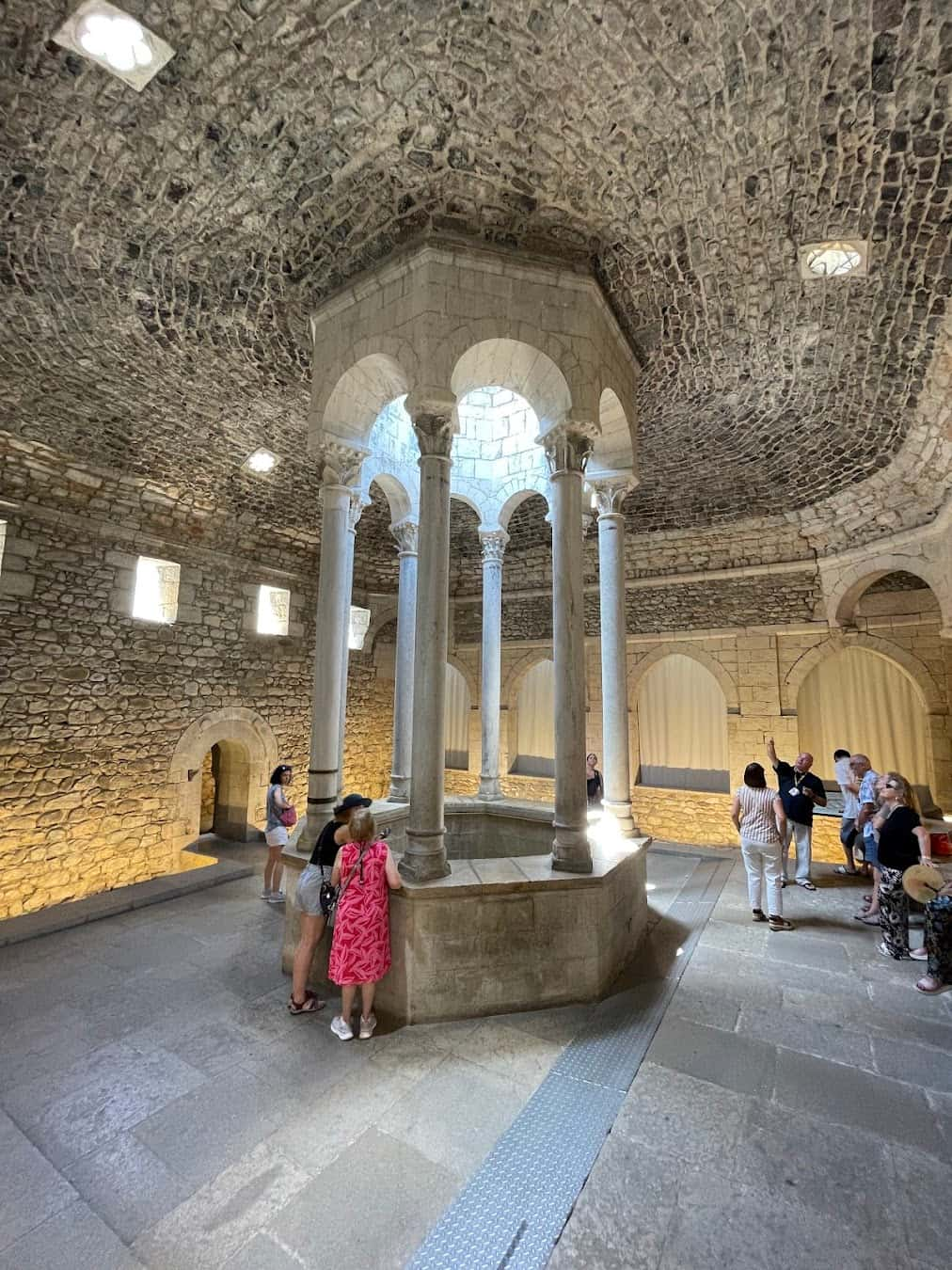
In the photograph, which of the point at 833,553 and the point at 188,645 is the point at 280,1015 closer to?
the point at 188,645

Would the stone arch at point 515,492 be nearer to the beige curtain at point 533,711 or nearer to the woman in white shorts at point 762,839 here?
the woman in white shorts at point 762,839

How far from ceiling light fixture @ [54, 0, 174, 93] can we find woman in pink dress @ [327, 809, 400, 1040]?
437 centimetres

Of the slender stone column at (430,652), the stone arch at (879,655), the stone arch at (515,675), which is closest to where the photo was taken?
the slender stone column at (430,652)

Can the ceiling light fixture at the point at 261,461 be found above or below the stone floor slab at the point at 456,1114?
above

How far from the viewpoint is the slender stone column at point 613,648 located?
558 centimetres

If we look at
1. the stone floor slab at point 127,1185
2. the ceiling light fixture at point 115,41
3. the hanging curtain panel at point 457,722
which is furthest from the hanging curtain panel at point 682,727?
the ceiling light fixture at point 115,41

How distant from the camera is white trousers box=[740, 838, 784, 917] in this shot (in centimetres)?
489

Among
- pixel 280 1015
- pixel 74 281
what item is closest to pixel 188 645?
pixel 74 281

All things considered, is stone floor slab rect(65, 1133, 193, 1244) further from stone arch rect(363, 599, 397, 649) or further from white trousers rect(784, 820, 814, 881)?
stone arch rect(363, 599, 397, 649)

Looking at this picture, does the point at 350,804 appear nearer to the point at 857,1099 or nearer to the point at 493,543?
the point at 857,1099

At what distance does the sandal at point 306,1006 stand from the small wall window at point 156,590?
6128 mm

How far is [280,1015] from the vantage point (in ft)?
11.4

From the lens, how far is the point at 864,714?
31.4 feet

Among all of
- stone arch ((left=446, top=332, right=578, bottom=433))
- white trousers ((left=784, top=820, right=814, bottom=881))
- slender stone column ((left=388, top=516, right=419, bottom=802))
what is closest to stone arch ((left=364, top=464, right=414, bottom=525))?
slender stone column ((left=388, top=516, right=419, bottom=802))
